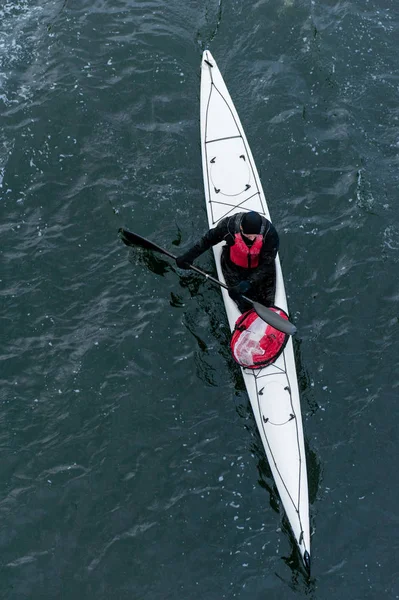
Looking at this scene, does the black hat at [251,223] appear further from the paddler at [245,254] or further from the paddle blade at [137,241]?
the paddle blade at [137,241]

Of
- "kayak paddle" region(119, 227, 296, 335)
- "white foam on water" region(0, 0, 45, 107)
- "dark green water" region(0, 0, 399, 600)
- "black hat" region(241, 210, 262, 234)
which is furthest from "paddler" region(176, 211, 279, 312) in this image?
"white foam on water" region(0, 0, 45, 107)

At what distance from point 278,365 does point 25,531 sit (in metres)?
3.38

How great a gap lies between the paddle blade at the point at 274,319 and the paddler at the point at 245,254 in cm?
31

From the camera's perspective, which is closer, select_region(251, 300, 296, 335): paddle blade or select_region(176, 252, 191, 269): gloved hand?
select_region(251, 300, 296, 335): paddle blade

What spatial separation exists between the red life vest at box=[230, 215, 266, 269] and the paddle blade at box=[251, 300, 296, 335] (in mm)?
543

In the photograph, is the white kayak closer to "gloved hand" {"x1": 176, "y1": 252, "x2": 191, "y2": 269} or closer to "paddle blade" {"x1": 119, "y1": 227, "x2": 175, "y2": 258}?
"gloved hand" {"x1": 176, "y1": 252, "x2": 191, "y2": 269}

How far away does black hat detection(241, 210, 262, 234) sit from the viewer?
7914mm

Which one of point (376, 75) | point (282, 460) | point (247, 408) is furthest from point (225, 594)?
point (376, 75)

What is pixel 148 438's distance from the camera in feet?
26.2

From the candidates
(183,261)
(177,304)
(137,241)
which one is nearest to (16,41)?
(137,241)

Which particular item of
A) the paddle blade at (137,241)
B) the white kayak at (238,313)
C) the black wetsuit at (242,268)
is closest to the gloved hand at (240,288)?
the black wetsuit at (242,268)

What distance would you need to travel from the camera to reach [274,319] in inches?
314

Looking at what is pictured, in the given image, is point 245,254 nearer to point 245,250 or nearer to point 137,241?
point 245,250

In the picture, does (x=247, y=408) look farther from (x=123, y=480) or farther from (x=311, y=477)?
(x=123, y=480)
